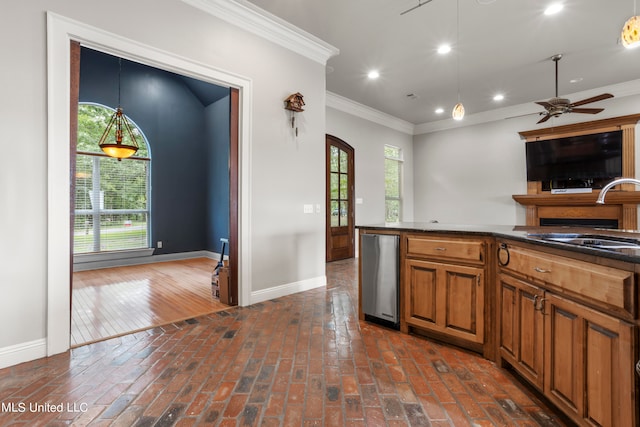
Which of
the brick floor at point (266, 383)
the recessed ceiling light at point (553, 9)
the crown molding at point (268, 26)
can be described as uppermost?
the recessed ceiling light at point (553, 9)

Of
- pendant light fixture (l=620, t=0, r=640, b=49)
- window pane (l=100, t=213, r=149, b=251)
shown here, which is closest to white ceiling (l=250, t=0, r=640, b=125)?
pendant light fixture (l=620, t=0, r=640, b=49)

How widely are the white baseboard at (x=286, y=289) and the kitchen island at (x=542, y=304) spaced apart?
1188 millimetres

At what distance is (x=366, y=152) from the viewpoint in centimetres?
678

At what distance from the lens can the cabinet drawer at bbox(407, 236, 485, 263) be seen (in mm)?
2201

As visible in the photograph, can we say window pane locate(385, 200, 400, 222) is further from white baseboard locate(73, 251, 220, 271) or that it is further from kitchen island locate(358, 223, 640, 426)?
kitchen island locate(358, 223, 640, 426)

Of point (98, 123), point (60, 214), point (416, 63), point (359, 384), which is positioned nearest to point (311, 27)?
point (416, 63)

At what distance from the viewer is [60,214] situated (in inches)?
89.0

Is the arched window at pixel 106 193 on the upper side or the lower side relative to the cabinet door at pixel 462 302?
upper

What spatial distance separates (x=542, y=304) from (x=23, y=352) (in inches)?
133

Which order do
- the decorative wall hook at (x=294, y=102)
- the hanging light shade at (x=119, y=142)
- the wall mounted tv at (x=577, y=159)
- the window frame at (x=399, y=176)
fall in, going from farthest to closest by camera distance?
the window frame at (x=399, y=176) < the wall mounted tv at (x=577, y=159) < the hanging light shade at (x=119, y=142) < the decorative wall hook at (x=294, y=102)

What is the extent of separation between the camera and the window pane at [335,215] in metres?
6.06

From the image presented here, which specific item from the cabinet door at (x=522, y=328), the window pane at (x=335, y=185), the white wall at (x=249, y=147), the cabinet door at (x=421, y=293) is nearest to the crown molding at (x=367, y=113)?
the window pane at (x=335, y=185)

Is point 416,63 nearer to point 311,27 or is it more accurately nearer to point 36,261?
point 311,27

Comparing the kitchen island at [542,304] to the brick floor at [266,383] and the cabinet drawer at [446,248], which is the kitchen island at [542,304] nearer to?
the cabinet drawer at [446,248]
